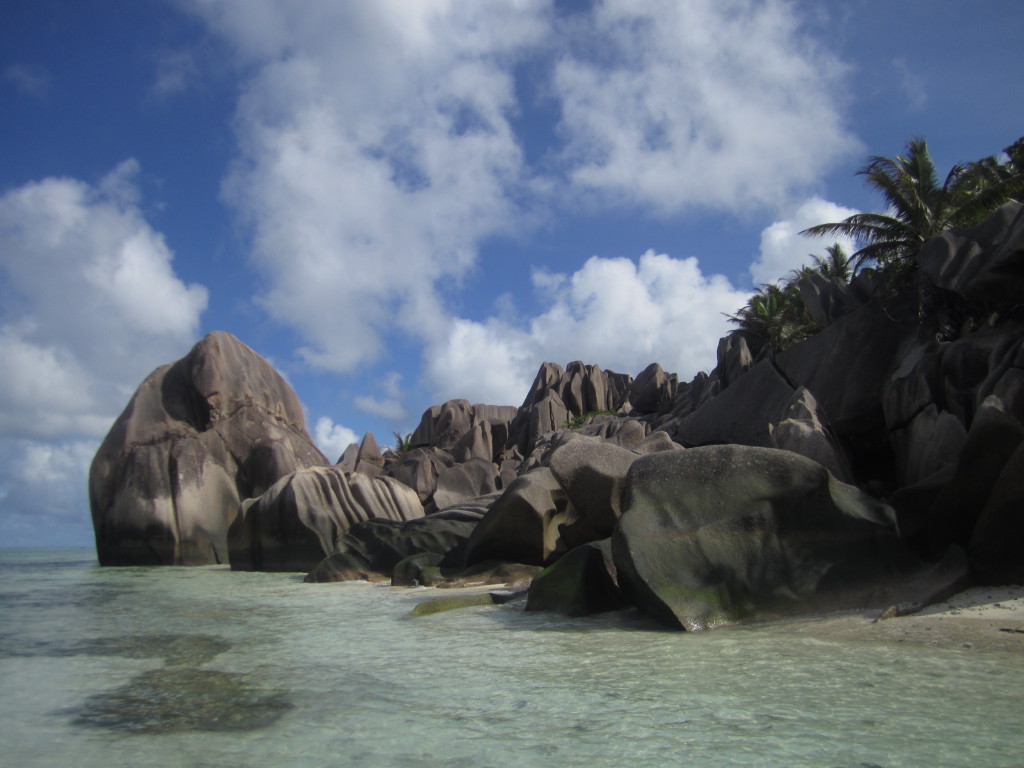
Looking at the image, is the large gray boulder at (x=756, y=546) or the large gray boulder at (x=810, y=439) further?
the large gray boulder at (x=810, y=439)

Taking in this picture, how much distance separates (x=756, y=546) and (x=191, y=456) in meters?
21.6

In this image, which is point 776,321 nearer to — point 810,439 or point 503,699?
point 810,439

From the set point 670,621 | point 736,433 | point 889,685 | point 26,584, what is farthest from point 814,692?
point 26,584

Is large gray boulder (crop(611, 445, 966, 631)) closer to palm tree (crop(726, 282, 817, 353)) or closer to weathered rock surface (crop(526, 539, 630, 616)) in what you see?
weathered rock surface (crop(526, 539, 630, 616))

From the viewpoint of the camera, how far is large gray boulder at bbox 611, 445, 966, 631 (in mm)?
7004

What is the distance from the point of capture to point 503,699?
4.71 meters

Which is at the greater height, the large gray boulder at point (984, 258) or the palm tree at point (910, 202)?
the palm tree at point (910, 202)

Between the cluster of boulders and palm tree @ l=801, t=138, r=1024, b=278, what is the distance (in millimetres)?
6869

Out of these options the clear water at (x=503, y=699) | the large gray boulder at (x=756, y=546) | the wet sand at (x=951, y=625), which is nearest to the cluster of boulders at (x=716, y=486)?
the large gray boulder at (x=756, y=546)

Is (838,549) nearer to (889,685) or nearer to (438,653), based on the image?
(889,685)

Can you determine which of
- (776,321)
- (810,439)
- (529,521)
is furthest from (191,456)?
(776,321)

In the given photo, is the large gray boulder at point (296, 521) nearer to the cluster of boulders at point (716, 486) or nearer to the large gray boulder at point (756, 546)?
the cluster of boulders at point (716, 486)

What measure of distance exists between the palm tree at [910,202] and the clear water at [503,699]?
2279cm

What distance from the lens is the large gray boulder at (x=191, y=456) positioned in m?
23.7
